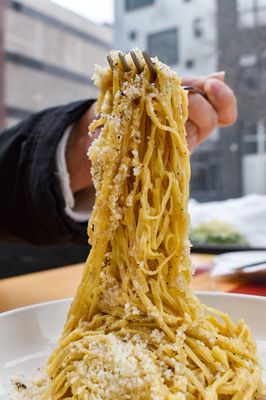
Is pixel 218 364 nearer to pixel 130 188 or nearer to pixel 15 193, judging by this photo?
pixel 130 188

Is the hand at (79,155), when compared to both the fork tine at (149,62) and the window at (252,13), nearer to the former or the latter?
the fork tine at (149,62)

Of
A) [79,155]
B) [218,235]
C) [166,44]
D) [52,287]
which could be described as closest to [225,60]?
[166,44]

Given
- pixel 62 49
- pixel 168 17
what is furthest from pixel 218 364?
pixel 62 49

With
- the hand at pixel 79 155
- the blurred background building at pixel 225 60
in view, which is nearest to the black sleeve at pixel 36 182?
the hand at pixel 79 155

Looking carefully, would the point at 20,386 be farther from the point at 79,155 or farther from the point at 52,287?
the point at 79,155

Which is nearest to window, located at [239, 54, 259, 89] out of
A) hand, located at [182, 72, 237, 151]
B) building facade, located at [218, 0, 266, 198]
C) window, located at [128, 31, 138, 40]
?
building facade, located at [218, 0, 266, 198]

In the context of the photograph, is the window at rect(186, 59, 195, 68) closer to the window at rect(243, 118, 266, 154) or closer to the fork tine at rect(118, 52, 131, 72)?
the window at rect(243, 118, 266, 154)
